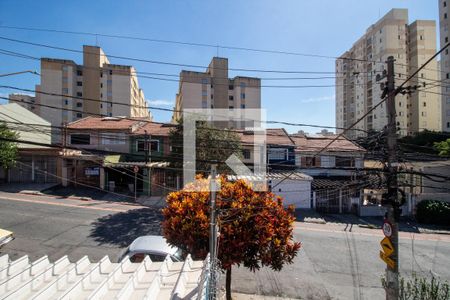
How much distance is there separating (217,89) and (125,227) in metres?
47.2

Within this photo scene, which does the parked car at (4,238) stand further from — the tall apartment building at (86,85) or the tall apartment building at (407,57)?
the tall apartment building at (407,57)

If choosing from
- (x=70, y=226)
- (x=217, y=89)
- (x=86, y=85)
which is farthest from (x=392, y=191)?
(x=86, y=85)

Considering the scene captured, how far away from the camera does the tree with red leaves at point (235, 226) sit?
698 centimetres

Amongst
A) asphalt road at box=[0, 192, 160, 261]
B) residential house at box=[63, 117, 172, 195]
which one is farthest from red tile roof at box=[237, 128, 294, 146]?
asphalt road at box=[0, 192, 160, 261]

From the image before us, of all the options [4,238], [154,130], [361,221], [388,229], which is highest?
[154,130]

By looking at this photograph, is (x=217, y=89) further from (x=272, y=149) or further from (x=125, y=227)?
(x=125, y=227)

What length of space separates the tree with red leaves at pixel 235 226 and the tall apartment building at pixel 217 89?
48.2 m

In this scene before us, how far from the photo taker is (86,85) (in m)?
52.7

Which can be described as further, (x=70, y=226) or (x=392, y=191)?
(x=70, y=226)

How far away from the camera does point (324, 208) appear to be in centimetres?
2109

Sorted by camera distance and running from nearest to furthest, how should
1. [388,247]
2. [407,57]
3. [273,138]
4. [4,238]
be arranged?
[388,247] → [4,238] → [273,138] → [407,57]

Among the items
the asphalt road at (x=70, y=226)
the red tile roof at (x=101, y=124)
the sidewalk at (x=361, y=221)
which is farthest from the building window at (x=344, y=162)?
the red tile roof at (x=101, y=124)

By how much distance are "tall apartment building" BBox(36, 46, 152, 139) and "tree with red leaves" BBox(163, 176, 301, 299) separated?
46.8 metres

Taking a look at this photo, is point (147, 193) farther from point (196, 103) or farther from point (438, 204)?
point (196, 103)
